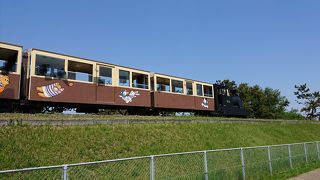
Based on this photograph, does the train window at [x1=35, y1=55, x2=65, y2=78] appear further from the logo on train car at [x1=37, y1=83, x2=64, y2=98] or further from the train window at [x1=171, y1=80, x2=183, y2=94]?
the train window at [x1=171, y1=80, x2=183, y2=94]

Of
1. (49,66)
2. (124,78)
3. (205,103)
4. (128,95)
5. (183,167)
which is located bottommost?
(183,167)

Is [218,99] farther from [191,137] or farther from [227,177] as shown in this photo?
[227,177]

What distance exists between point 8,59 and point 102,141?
5.71m

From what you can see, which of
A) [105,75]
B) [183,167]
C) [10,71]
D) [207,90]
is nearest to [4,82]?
[10,71]

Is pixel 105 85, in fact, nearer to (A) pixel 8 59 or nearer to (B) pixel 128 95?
(B) pixel 128 95

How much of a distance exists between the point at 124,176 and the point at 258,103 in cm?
5077

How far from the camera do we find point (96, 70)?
58.1 ft

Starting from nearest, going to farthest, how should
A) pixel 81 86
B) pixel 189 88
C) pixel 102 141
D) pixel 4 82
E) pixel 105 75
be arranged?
1. pixel 102 141
2. pixel 4 82
3. pixel 81 86
4. pixel 105 75
5. pixel 189 88

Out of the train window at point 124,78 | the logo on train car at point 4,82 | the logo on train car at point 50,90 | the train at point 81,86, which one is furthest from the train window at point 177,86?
the logo on train car at point 4,82

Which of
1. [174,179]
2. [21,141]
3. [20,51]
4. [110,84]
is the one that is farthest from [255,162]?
[20,51]

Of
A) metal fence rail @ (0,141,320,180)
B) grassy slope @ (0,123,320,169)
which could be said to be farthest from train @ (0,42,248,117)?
metal fence rail @ (0,141,320,180)

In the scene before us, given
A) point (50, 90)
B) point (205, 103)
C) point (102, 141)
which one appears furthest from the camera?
point (205, 103)

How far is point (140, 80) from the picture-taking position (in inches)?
809

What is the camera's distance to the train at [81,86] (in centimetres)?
1469
